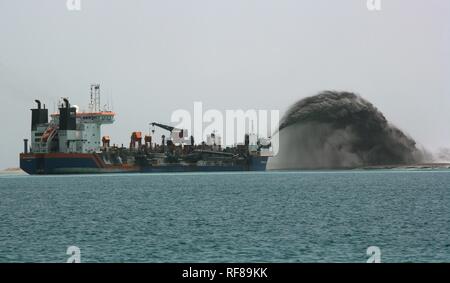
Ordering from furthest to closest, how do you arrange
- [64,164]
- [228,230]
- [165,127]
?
[165,127], [64,164], [228,230]

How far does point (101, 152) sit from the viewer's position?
14612 centimetres

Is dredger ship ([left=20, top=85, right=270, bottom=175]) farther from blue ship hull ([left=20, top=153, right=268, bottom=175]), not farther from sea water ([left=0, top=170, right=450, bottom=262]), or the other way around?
sea water ([left=0, top=170, right=450, bottom=262])

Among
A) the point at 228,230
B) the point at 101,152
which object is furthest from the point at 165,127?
the point at 228,230

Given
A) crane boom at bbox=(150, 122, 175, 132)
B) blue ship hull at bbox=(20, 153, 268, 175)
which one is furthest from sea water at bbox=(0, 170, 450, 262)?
crane boom at bbox=(150, 122, 175, 132)

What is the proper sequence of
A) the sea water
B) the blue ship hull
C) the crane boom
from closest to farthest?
the sea water, the blue ship hull, the crane boom

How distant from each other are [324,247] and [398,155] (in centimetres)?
13669

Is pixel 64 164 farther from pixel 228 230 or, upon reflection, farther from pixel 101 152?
pixel 228 230

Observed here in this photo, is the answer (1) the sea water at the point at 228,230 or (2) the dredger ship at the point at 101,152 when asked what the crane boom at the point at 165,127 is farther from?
(1) the sea water at the point at 228,230

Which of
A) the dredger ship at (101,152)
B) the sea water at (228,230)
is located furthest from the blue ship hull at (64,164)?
the sea water at (228,230)

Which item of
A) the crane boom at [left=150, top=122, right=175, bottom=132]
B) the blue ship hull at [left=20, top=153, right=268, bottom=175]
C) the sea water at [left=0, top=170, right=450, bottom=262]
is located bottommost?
the sea water at [left=0, top=170, right=450, bottom=262]

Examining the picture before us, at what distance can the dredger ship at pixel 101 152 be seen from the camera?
470 ft

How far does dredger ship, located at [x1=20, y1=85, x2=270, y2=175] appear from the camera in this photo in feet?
470
